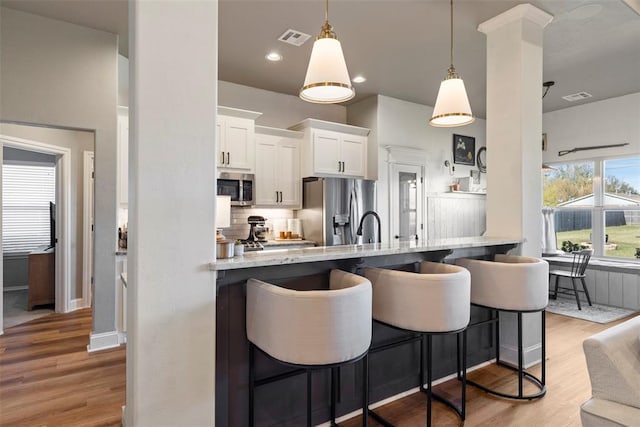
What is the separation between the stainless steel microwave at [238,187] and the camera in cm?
448

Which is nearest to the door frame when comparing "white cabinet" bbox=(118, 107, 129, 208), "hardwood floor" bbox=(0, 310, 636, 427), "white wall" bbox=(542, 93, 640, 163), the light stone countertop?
"hardwood floor" bbox=(0, 310, 636, 427)

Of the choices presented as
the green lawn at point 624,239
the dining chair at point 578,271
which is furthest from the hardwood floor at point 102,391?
the green lawn at point 624,239

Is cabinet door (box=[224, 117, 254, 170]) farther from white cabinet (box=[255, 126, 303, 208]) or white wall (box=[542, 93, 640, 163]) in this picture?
white wall (box=[542, 93, 640, 163])

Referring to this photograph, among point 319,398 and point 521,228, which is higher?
point 521,228

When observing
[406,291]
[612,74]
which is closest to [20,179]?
[406,291]

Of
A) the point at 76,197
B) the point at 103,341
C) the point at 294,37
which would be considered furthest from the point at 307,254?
the point at 76,197

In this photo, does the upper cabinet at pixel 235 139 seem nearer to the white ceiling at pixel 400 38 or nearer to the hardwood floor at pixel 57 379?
the white ceiling at pixel 400 38

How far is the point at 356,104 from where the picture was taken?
5711mm

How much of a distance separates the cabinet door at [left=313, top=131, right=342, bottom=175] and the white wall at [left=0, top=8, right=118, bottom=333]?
2422 millimetres

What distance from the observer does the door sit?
5547 millimetres

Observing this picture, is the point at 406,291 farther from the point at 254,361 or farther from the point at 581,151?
the point at 581,151

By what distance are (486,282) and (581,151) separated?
15.5 ft

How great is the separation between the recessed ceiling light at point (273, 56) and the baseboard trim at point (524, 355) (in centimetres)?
362

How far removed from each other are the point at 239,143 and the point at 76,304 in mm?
3050
